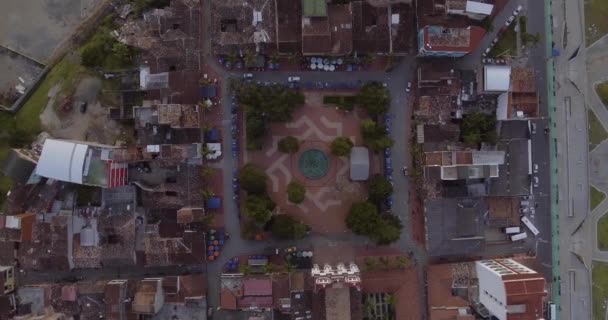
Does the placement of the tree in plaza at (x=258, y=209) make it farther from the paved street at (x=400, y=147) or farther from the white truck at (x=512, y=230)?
the white truck at (x=512, y=230)

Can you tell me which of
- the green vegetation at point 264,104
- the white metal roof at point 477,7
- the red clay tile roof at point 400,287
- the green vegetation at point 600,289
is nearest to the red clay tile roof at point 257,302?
the red clay tile roof at point 400,287

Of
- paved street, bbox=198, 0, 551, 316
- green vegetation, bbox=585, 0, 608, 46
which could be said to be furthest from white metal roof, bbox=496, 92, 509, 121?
green vegetation, bbox=585, 0, 608, 46

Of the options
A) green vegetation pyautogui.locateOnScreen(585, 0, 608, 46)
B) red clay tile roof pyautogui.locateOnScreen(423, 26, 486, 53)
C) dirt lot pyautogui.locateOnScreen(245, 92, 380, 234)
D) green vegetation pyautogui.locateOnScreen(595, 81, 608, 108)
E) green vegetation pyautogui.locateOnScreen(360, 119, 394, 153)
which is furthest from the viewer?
green vegetation pyautogui.locateOnScreen(585, 0, 608, 46)

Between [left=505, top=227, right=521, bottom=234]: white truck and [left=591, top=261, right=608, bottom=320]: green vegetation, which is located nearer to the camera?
[left=505, top=227, right=521, bottom=234]: white truck

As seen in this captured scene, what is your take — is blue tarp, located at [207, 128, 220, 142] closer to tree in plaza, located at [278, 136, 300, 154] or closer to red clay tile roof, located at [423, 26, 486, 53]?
tree in plaza, located at [278, 136, 300, 154]

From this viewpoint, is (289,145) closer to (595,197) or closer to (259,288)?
(259,288)

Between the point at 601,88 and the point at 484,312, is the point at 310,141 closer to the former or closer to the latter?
the point at 484,312
